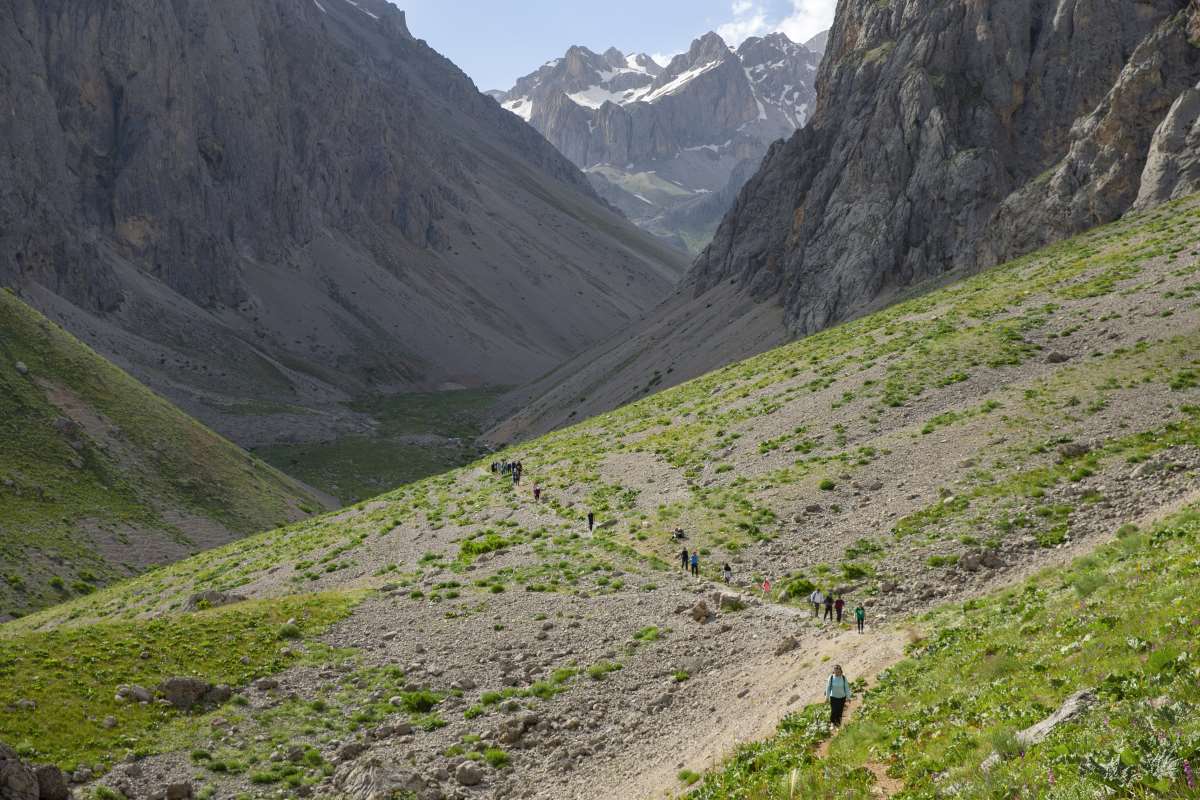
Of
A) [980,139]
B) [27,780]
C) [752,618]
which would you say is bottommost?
[752,618]

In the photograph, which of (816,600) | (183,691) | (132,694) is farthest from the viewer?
(816,600)

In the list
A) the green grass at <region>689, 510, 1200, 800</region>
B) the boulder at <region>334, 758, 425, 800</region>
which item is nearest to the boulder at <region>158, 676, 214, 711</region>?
the boulder at <region>334, 758, 425, 800</region>

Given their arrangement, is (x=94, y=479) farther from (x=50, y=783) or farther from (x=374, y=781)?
(x=374, y=781)

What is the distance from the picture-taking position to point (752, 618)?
2978cm

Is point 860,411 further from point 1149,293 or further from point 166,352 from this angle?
point 166,352

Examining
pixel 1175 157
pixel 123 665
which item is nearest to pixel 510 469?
pixel 123 665

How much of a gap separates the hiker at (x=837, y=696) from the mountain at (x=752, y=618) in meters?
0.37

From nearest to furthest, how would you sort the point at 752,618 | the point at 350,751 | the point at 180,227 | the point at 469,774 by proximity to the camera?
the point at 469,774, the point at 350,751, the point at 752,618, the point at 180,227

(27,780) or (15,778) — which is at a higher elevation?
(15,778)

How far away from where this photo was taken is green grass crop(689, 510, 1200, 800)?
11.7m

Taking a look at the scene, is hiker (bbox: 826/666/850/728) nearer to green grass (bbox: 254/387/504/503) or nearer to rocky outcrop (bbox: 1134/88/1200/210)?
rocky outcrop (bbox: 1134/88/1200/210)

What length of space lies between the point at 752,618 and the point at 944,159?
2941 inches

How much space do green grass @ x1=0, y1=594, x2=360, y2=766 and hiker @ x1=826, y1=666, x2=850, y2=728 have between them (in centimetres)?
1745

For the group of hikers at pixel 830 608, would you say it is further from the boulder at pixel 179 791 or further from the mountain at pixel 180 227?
the mountain at pixel 180 227
